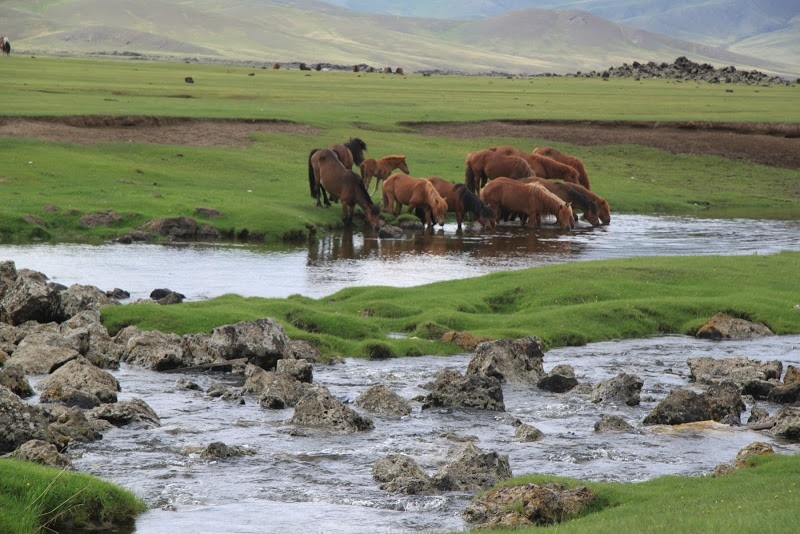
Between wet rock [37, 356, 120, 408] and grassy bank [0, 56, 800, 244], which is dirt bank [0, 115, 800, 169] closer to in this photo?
grassy bank [0, 56, 800, 244]

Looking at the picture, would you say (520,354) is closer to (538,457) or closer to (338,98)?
(538,457)

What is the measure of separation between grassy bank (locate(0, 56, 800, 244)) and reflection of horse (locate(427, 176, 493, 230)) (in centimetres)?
384

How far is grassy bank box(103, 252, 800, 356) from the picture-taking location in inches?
851

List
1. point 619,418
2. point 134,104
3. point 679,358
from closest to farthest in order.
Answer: point 619,418 → point 679,358 → point 134,104

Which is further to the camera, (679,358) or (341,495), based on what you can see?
(679,358)

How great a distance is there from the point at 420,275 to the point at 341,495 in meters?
16.8

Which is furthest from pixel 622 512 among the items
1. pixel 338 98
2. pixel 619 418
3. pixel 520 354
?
pixel 338 98

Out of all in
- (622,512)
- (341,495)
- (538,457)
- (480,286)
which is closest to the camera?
(622,512)

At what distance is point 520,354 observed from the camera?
19375mm

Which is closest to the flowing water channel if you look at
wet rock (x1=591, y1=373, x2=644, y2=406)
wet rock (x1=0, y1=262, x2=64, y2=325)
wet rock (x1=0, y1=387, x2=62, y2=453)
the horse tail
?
wet rock (x1=591, y1=373, x2=644, y2=406)

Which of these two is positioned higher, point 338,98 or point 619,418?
point 338,98

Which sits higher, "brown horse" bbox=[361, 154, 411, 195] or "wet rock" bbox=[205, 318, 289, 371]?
"brown horse" bbox=[361, 154, 411, 195]

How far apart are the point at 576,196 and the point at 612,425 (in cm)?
2722

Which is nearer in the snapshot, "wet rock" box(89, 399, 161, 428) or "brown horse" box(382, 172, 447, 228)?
"wet rock" box(89, 399, 161, 428)
